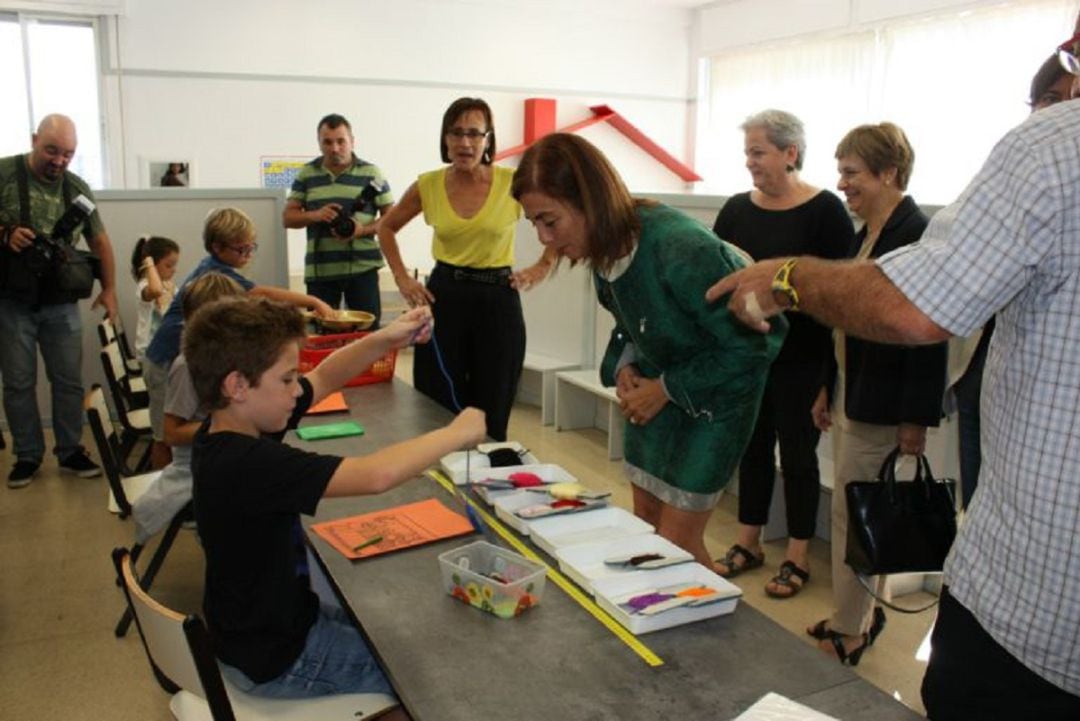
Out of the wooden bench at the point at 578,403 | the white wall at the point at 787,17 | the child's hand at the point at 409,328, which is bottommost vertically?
the wooden bench at the point at 578,403

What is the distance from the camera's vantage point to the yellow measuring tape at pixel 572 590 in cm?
133

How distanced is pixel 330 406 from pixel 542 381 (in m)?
2.70

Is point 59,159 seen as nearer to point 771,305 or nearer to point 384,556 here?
point 384,556

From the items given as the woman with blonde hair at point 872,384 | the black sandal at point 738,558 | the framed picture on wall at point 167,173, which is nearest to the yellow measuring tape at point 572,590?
the woman with blonde hair at point 872,384

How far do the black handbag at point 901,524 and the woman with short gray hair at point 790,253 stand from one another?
86cm

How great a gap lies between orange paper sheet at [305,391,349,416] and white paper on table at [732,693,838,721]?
5.74ft

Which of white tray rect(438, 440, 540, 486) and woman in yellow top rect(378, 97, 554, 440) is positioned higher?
woman in yellow top rect(378, 97, 554, 440)

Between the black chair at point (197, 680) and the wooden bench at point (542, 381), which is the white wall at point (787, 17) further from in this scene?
the black chair at point (197, 680)

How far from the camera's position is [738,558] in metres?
3.23

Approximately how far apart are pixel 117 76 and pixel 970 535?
25.3 ft

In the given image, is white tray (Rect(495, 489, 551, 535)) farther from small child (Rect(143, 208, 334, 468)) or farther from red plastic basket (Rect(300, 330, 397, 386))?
small child (Rect(143, 208, 334, 468))

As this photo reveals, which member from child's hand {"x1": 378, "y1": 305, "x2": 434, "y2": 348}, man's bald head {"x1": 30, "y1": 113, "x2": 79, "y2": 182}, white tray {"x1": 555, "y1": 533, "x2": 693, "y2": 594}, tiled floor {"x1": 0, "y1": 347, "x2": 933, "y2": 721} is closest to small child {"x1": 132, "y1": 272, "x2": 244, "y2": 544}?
tiled floor {"x1": 0, "y1": 347, "x2": 933, "y2": 721}

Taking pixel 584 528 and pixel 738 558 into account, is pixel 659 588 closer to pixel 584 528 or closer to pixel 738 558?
pixel 584 528

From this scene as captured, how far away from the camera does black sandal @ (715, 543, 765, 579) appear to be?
10.5 feet
